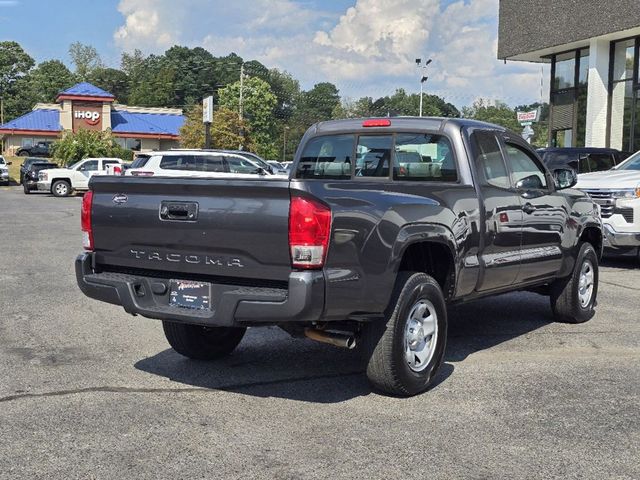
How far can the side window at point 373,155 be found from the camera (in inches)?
254

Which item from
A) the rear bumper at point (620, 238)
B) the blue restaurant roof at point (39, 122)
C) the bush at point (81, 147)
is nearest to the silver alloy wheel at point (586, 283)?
the rear bumper at point (620, 238)

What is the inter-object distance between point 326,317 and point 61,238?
460 inches

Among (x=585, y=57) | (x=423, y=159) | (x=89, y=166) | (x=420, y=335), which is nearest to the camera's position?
(x=420, y=335)

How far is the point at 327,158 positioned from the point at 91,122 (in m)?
63.3

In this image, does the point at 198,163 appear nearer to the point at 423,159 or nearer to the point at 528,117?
the point at 528,117

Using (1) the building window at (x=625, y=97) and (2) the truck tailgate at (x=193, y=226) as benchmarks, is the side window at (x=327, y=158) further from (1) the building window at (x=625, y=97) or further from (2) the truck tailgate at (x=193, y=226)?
(1) the building window at (x=625, y=97)

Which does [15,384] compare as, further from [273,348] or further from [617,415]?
[617,415]

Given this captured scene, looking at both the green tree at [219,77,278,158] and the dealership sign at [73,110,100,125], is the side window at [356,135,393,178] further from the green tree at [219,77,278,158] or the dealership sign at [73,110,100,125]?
the green tree at [219,77,278,158]

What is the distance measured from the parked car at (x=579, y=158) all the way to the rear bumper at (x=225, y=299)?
1141 cm

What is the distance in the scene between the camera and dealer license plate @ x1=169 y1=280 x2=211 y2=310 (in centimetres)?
470

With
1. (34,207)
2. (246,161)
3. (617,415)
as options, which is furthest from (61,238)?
(617,415)

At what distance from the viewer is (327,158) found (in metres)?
6.78

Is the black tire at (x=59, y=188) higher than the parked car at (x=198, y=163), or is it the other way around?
the parked car at (x=198, y=163)

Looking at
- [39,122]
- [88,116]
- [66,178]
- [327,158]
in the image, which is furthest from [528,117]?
[39,122]
